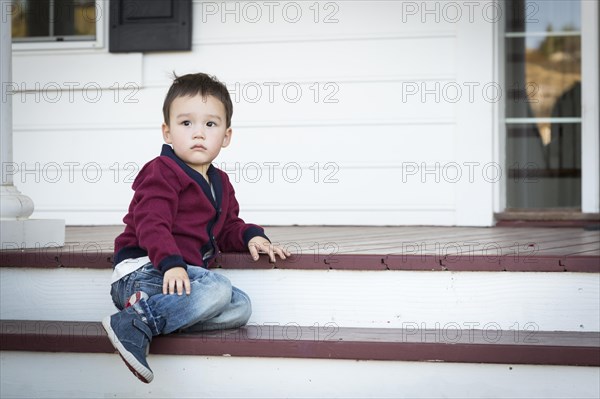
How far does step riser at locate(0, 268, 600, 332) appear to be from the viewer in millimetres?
2232

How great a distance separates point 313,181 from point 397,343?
1.97 meters

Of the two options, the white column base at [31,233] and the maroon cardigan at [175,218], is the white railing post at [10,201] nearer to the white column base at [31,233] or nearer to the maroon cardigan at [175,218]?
the white column base at [31,233]

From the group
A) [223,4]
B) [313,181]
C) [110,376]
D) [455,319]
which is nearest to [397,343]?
[455,319]

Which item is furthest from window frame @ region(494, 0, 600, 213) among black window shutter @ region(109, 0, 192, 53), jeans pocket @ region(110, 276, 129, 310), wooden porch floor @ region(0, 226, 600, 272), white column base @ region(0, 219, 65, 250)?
jeans pocket @ region(110, 276, 129, 310)

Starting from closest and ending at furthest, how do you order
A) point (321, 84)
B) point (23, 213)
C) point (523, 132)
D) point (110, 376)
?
point (110, 376)
point (23, 213)
point (321, 84)
point (523, 132)

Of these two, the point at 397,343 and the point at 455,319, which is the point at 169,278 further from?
the point at 455,319

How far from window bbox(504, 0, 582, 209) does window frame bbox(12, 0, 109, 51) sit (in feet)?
6.80

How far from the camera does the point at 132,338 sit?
1966mm

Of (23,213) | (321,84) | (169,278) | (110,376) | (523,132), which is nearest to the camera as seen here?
(169,278)

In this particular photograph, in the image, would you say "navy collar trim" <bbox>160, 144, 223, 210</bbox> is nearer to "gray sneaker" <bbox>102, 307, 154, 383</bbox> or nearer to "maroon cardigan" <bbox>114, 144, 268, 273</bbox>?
"maroon cardigan" <bbox>114, 144, 268, 273</bbox>

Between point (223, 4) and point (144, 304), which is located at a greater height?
point (223, 4)

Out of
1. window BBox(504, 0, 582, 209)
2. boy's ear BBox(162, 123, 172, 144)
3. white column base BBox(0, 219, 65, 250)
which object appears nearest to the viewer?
boy's ear BBox(162, 123, 172, 144)

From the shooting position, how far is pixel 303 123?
13.0 ft

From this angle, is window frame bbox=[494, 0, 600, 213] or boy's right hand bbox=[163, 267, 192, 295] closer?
boy's right hand bbox=[163, 267, 192, 295]
